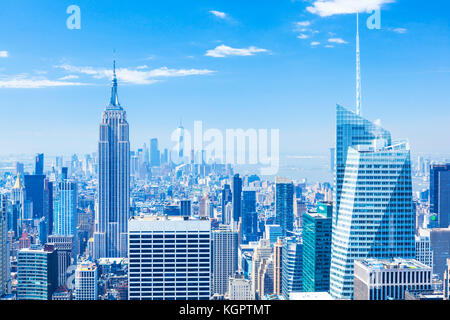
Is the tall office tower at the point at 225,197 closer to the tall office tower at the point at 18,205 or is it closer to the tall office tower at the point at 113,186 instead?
the tall office tower at the point at 113,186

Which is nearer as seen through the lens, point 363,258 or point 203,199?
point 203,199

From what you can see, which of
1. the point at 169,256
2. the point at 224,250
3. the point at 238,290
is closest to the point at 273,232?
the point at 224,250

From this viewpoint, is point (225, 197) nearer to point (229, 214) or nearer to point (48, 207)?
point (229, 214)

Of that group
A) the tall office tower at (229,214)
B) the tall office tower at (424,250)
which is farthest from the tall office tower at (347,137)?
the tall office tower at (229,214)

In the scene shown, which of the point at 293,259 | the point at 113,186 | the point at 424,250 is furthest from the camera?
the point at 113,186

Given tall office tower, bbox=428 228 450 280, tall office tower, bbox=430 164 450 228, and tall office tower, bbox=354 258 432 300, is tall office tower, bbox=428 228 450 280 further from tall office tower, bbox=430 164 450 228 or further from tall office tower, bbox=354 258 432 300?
tall office tower, bbox=354 258 432 300
